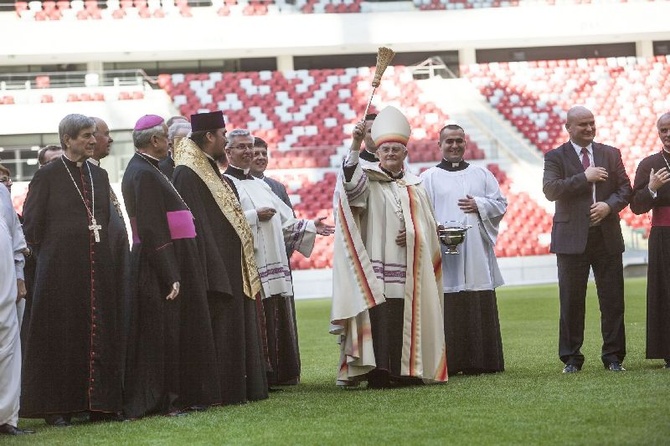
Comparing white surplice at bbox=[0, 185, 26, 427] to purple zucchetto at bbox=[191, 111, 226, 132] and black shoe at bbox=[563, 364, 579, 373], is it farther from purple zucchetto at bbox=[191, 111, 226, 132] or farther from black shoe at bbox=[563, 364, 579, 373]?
black shoe at bbox=[563, 364, 579, 373]

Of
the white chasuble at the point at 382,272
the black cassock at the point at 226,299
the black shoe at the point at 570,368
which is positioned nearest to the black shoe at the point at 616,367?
the black shoe at the point at 570,368

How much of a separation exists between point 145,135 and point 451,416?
107 inches

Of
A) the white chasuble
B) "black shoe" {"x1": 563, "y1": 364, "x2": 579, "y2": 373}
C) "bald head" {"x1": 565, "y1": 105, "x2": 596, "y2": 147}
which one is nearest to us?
the white chasuble

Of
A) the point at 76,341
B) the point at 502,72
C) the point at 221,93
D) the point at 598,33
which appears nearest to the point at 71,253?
the point at 76,341

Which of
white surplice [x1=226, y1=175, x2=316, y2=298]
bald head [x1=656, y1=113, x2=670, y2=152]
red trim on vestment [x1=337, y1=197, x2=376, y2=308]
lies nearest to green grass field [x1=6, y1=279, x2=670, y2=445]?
red trim on vestment [x1=337, y1=197, x2=376, y2=308]

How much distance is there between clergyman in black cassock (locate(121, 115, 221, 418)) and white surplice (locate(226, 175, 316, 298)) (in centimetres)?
145

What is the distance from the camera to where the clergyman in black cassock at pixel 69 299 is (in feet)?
25.4

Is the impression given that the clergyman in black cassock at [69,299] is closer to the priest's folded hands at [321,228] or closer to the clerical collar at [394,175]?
the priest's folded hands at [321,228]

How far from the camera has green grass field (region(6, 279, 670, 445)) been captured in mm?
6215

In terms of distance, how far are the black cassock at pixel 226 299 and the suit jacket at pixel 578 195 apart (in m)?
2.48

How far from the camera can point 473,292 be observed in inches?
401

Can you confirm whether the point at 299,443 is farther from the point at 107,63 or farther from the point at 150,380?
the point at 107,63

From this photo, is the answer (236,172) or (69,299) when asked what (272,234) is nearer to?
(236,172)

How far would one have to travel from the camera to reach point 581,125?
9609 mm
